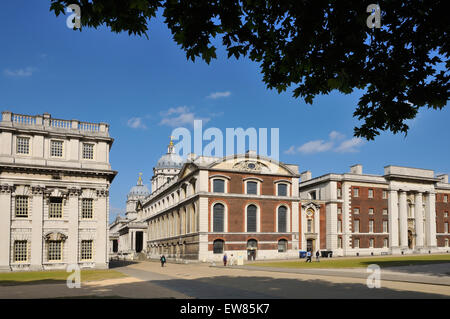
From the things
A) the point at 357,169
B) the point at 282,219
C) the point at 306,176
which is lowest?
the point at 282,219

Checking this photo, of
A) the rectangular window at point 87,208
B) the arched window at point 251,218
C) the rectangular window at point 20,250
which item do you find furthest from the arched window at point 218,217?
the rectangular window at point 20,250

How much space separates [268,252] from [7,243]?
35.7 meters

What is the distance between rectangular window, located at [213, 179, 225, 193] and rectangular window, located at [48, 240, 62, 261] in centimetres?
2446

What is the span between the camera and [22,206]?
40.2m

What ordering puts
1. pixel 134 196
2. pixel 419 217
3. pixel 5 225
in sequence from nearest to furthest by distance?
pixel 5 225
pixel 419 217
pixel 134 196

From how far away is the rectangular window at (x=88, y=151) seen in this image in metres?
43.2

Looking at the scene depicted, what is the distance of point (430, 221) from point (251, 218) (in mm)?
36407

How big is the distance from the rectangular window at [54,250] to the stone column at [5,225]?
3.58 metres

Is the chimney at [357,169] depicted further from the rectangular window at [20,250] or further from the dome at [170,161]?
the dome at [170,161]

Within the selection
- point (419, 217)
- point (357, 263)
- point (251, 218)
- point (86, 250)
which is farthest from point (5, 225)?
point (419, 217)

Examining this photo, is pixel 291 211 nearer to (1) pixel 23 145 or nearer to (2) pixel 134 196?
(1) pixel 23 145

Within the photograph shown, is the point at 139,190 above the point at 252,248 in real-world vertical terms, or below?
above

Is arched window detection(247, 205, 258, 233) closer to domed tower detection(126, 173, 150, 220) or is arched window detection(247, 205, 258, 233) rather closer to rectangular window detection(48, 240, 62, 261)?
rectangular window detection(48, 240, 62, 261)
